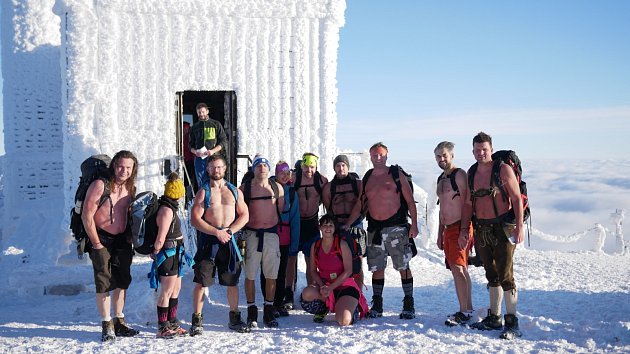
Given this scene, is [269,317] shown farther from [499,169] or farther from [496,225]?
[499,169]

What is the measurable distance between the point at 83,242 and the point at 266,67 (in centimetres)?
445

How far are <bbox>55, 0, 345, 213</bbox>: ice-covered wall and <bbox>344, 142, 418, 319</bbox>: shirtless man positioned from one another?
9.09 feet

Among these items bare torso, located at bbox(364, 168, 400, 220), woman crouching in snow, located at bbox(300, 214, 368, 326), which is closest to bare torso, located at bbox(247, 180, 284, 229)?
woman crouching in snow, located at bbox(300, 214, 368, 326)

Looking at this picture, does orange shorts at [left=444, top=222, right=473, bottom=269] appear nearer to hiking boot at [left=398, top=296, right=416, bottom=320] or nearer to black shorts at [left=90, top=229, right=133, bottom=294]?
hiking boot at [left=398, top=296, right=416, bottom=320]

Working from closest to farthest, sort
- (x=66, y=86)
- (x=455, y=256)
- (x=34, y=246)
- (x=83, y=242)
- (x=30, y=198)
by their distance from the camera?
1. (x=83, y=242)
2. (x=455, y=256)
3. (x=66, y=86)
4. (x=34, y=246)
5. (x=30, y=198)

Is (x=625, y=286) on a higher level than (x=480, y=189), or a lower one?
lower

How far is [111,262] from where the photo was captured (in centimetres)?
543

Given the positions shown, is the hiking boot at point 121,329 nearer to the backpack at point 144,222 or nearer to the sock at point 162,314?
the sock at point 162,314

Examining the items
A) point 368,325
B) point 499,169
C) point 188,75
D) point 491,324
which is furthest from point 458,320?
point 188,75

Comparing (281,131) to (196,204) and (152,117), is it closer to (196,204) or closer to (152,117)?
(152,117)

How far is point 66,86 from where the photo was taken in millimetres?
8414

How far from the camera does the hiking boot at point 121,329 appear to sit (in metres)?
5.59

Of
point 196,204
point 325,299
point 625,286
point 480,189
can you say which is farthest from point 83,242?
point 625,286

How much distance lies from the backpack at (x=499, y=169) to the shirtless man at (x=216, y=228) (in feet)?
8.02
